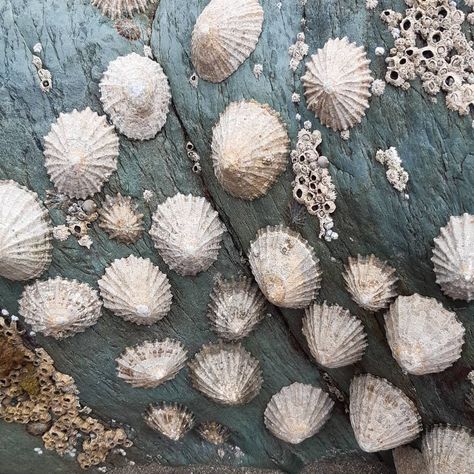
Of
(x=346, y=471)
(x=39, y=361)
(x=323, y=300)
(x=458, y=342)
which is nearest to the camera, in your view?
(x=458, y=342)

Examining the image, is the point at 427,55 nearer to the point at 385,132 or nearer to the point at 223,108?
the point at 385,132

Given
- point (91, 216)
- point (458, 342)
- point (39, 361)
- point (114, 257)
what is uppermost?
point (91, 216)

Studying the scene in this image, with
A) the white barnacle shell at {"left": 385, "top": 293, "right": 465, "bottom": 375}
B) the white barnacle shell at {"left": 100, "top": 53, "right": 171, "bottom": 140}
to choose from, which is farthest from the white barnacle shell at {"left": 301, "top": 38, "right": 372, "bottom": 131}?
the white barnacle shell at {"left": 385, "top": 293, "right": 465, "bottom": 375}

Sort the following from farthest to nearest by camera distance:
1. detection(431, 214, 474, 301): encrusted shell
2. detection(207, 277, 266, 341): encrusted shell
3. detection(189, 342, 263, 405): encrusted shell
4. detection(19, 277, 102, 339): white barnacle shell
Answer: detection(189, 342, 263, 405): encrusted shell, detection(207, 277, 266, 341): encrusted shell, detection(19, 277, 102, 339): white barnacle shell, detection(431, 214, 474, 301): encrusted shell

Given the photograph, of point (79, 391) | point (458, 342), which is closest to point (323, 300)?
point (458, 342)

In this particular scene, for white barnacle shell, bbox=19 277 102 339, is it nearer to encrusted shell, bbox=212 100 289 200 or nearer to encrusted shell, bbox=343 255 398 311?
encrusted shell, bbox=212 100 289 200

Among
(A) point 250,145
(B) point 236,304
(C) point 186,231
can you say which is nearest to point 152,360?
(B) point 236,304

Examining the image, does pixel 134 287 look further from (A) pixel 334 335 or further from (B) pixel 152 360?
(A) pixel 334 335
